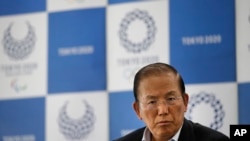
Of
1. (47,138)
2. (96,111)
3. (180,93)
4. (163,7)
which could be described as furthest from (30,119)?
(180,93)

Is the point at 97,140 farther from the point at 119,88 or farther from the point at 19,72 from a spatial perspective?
the point at 19,72

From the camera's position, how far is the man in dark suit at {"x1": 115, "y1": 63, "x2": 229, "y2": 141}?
71.6 inches

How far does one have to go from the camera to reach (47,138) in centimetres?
339

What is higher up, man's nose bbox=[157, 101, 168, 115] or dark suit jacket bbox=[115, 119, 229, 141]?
man's nose bbox=[157, 101, 168, 115]

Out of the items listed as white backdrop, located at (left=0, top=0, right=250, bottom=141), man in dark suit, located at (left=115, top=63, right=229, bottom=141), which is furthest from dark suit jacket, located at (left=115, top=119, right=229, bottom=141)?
white backdrop, located at (left=0, top=0, right=250, bottom=141)

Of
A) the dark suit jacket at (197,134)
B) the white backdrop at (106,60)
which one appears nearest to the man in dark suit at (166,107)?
the dark suit jacket at (197,134)

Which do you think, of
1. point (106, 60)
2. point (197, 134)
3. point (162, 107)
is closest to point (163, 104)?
point (162, 107)

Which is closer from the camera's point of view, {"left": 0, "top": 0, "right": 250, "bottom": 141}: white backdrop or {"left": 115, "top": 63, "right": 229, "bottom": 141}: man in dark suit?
{"left": 115, "top": 63, "right": 229, "bottom": 141}: man in dark suit

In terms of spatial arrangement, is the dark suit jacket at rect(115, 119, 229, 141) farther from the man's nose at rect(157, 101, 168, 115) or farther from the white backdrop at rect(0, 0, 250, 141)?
the white backdrop at rect(0, 0, 250, 141)

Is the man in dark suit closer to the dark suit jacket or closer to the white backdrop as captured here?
the dark suit jacket

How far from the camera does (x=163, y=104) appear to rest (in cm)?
183

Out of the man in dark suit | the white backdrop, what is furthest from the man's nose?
the white backdrop

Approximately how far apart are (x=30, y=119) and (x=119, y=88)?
65 centimetres

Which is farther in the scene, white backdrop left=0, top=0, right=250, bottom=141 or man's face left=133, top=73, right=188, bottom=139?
white backdrop left=0, top=0, right=250, bottom=141
